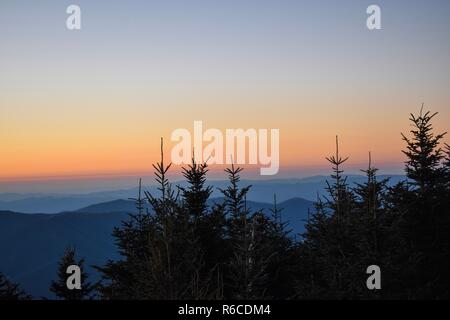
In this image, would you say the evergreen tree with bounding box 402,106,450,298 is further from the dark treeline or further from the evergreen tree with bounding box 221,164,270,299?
the evergreen tree with bounding box 221,164,270,299

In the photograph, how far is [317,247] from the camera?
663 inches

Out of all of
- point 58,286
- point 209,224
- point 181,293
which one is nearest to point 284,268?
point 209,224

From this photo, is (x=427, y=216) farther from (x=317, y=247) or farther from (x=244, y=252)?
(x=244, y=252)

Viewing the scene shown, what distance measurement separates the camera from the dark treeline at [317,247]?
353 inches

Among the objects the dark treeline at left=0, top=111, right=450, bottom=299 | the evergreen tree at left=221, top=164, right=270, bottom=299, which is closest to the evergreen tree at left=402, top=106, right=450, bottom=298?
the dark treeline at left=0, top=111, right=450, bottom=299

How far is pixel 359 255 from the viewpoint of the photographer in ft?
39.0

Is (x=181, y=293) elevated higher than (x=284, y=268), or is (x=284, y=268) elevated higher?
(x=181, y=293)

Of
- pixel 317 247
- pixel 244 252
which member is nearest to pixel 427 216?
pixel 317 247

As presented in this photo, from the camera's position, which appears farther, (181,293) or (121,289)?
(121,289)

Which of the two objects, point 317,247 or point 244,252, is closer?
point 244,252

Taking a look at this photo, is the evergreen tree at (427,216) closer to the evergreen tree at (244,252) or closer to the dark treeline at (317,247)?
the dark treeline at (317,247)

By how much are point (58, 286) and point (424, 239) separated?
25.6m
